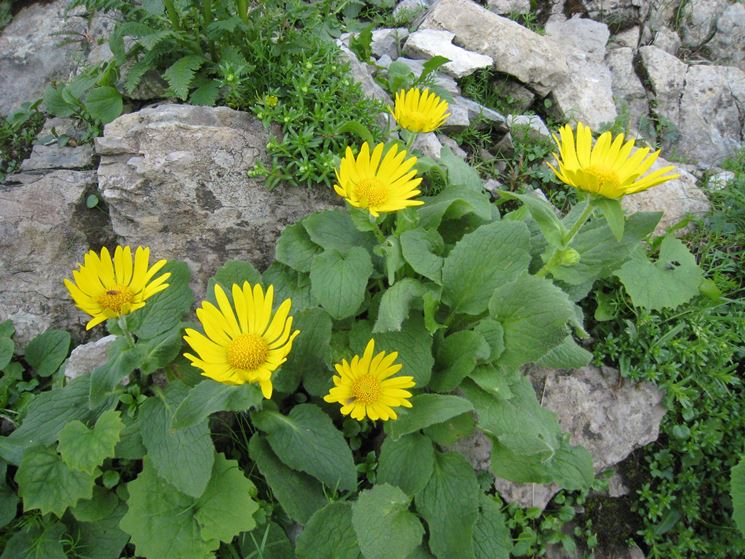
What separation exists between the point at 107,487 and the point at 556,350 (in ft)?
7.35

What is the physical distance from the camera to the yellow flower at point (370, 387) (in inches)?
97.1

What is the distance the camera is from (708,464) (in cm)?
321

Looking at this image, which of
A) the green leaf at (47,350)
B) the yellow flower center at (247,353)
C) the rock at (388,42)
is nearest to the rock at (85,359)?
the green leaf at (47,350)

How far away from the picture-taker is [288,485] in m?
2.60

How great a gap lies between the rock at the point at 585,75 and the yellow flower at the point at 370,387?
2.96m

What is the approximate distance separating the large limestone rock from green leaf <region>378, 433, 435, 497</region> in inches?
34.2

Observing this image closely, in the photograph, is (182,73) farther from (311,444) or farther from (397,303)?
(311,444)

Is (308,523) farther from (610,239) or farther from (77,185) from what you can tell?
(77,185)

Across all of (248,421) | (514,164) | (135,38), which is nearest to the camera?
(248,421)

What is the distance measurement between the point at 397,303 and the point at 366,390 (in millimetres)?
414

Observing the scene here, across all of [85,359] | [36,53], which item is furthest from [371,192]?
A: [36,53]

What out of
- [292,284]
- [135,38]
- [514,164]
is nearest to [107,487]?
[292,284]

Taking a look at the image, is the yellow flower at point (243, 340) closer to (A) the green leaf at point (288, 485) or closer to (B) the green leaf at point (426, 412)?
(A) the green leaf at point (288, 485)

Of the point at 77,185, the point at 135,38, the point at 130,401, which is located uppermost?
the point at 135,38
